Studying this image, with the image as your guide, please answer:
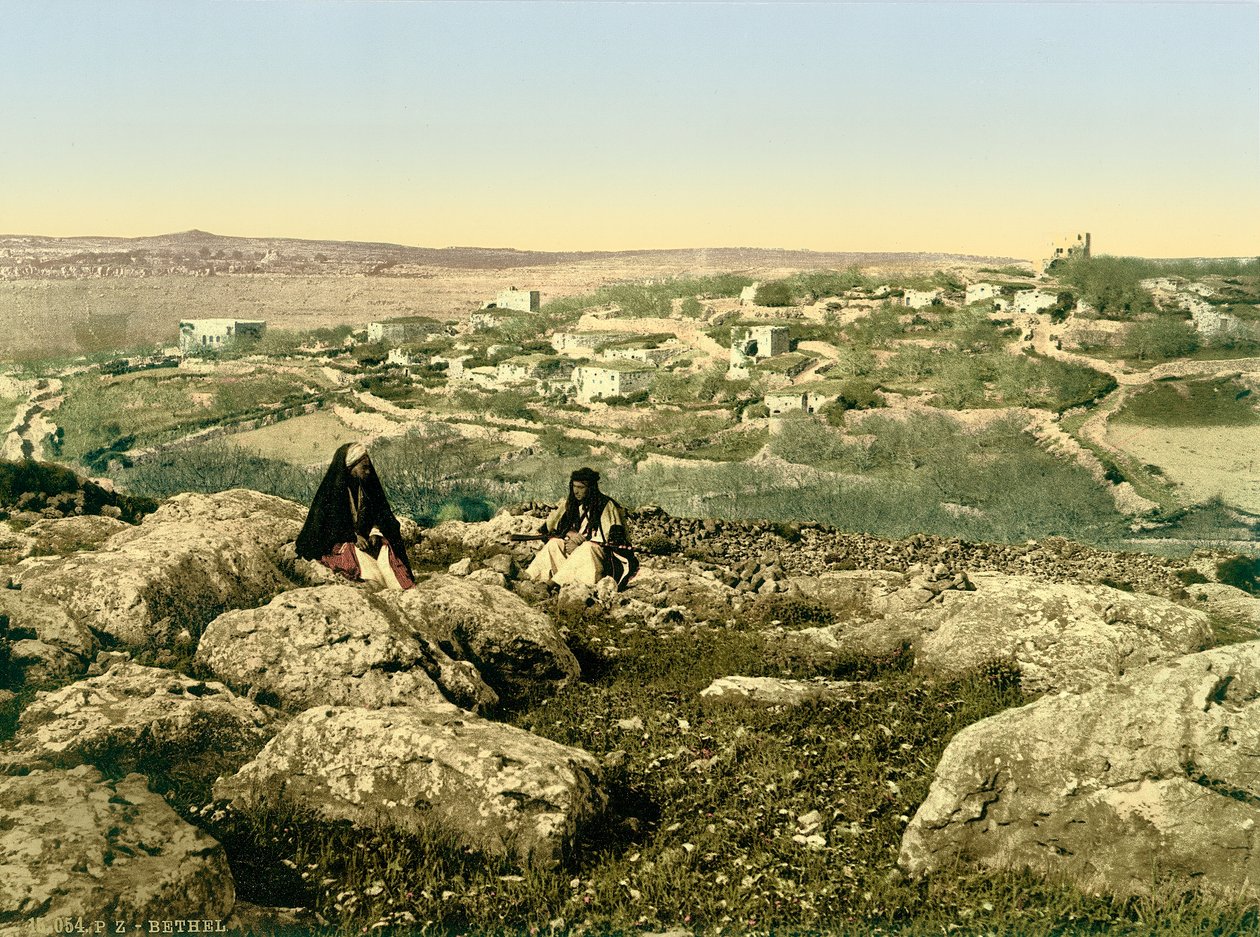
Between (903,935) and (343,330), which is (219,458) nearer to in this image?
(343,330)

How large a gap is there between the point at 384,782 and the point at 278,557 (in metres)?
5.25

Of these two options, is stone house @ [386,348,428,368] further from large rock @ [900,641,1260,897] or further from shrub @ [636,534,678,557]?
large rock @ [900,641,1260,897]

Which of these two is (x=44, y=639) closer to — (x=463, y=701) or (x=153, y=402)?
(x=463, y=701)

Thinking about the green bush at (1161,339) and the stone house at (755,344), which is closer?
the green bush at (1161,339)

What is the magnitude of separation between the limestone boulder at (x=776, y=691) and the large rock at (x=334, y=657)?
5.77 ft

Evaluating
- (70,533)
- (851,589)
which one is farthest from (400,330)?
(851,589)

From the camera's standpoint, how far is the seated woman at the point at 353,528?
32.7 ft

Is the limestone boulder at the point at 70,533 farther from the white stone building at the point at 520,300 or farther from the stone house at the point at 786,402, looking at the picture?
the white stone building at the point at 520,300

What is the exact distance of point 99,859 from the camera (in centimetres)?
495

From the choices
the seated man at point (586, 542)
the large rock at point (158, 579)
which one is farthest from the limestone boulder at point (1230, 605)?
the large rock at point (158, 579)

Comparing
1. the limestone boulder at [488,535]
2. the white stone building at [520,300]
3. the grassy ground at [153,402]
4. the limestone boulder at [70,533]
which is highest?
the white stone building at [520,300]

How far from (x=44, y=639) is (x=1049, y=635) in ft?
27.0

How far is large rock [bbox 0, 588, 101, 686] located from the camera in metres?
7.89

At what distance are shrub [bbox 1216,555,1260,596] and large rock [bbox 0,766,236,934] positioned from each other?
39.3 feet
